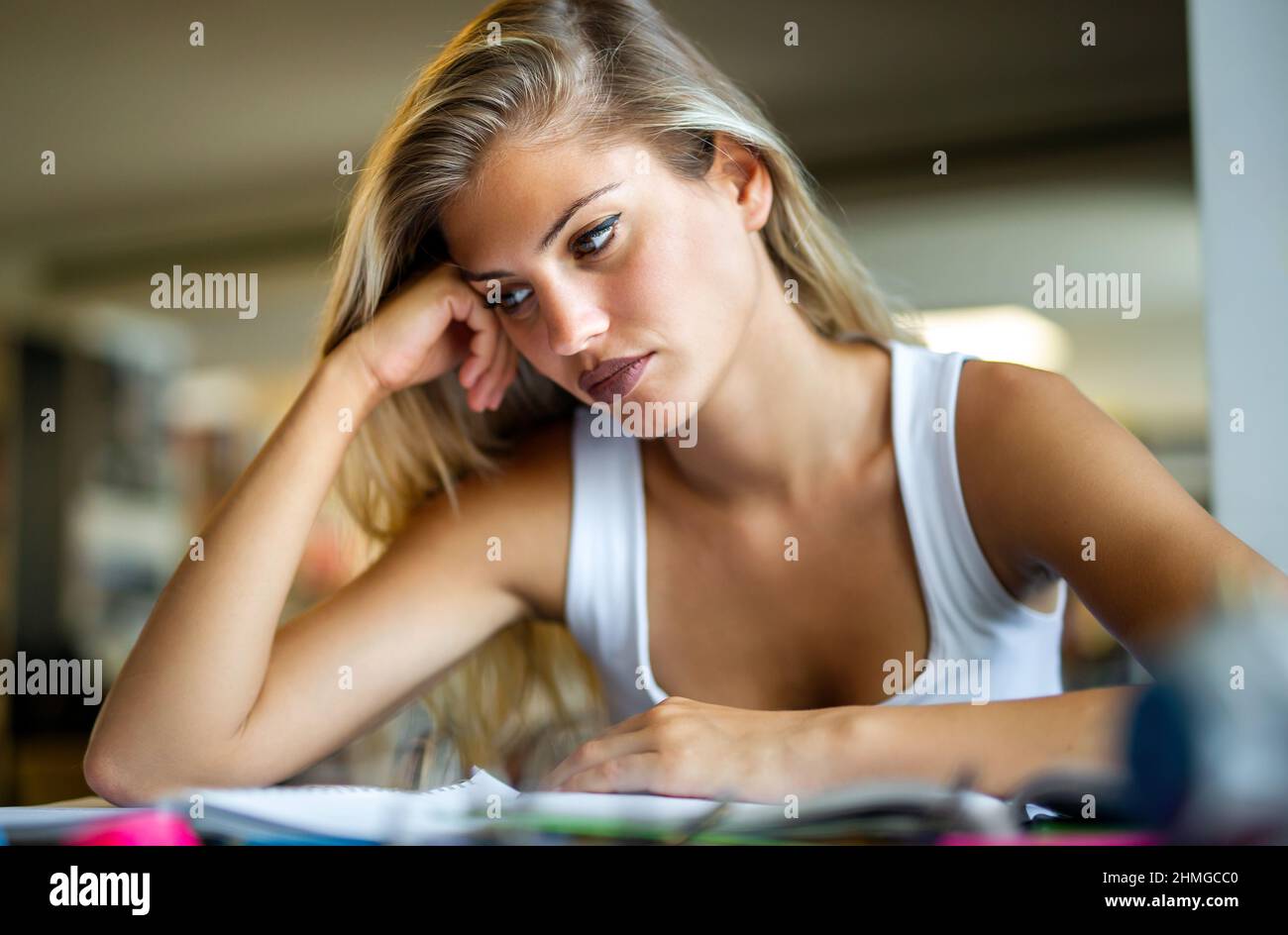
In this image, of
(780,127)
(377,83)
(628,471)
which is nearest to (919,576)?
(628,471)

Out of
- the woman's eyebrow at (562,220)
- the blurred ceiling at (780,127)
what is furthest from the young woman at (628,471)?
the blurred ceiling at (780,127)

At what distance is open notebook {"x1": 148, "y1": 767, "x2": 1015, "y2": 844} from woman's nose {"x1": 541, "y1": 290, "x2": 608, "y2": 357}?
0.35 meters

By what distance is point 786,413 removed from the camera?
952 millimetres

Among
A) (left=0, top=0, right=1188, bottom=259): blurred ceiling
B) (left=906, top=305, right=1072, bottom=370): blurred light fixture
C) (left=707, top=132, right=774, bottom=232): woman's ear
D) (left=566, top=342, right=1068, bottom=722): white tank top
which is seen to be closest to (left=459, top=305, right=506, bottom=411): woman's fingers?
(left=566, top=342, right=1068, bottom=722): white tank top

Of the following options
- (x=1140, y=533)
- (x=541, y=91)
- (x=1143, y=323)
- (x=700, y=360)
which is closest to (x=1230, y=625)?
(x=1140, y=533)

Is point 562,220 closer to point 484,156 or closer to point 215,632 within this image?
point 484,156

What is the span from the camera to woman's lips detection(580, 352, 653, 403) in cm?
82

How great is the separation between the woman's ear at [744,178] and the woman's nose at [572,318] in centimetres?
19

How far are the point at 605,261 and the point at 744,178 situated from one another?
209 millimetres

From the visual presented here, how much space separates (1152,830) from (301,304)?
4548 millimetres

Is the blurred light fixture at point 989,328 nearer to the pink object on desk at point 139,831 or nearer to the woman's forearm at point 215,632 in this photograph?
the woman's forearm at point 215,632

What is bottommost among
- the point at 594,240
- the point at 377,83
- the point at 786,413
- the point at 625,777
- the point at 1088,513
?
the point at 625,777

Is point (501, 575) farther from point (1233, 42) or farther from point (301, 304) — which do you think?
point (301, 304)
